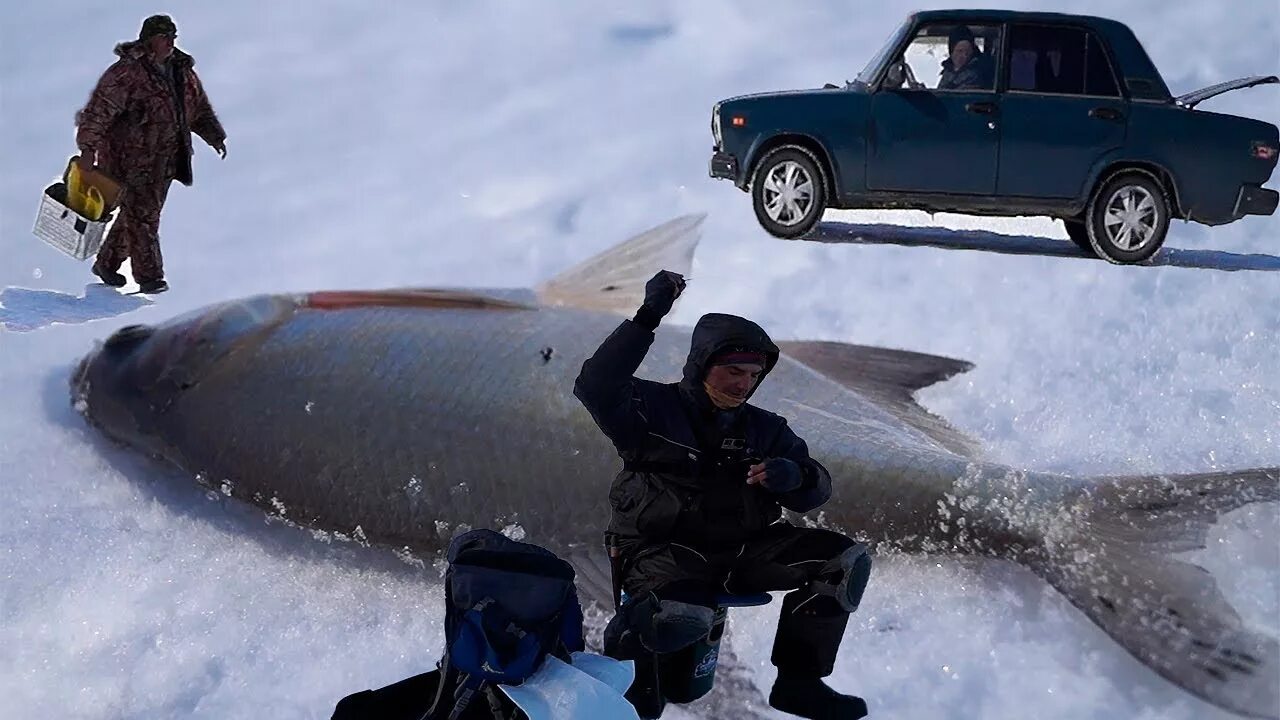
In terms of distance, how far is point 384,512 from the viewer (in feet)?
14.5

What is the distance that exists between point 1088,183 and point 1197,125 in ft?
1.64

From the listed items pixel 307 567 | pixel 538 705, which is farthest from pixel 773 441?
pixel 307 567

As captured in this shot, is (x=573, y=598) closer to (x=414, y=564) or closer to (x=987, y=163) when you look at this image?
(x=414, y=564)

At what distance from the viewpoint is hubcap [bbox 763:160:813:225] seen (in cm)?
604

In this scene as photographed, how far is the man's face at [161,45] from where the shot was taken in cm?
612

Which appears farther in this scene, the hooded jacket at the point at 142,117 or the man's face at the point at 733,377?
the hooded jacket at the point at 142,117

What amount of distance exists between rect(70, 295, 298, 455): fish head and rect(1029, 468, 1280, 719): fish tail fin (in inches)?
109

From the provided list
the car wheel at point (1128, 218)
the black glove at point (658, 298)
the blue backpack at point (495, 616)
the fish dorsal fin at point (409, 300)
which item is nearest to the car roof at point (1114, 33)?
the car wheel at point (1128, 218)

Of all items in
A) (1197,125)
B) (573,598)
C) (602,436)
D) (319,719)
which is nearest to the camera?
(573,598)

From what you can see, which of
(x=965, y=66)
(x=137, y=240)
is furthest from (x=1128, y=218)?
(x=137, y=240)

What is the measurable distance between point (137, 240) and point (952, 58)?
149 inches

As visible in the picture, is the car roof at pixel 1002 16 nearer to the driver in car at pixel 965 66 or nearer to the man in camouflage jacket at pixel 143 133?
the driver in car at pixel 965 66

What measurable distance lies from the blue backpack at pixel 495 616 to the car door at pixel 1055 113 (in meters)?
3.88

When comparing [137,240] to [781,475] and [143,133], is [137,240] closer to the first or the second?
[143,133]
